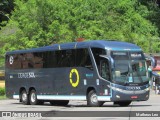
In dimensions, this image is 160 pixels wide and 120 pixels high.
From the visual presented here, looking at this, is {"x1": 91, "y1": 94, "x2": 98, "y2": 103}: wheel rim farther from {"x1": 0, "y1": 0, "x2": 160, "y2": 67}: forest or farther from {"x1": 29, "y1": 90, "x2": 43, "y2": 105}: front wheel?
{"x1": 0, "y1": 0, "x2": 160, "y2": 67}: forest

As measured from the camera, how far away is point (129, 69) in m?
24.6

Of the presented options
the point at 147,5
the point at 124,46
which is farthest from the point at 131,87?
the point at 147,5

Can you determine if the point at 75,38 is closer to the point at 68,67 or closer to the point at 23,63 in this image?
the point at 23,63

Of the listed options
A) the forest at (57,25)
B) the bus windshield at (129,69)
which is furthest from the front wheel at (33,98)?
the forest at (57,25)

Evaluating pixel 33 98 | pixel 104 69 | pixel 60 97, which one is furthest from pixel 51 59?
pixel 104 69

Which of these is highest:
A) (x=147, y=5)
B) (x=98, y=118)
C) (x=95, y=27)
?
(x=147, y=5)

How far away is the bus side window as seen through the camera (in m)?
24.3

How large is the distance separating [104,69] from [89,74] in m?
1.03

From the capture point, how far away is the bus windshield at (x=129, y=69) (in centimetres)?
2431

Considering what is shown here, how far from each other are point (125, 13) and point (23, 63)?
33.0 m

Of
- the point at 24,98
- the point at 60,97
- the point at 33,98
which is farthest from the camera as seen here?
the point at 24,98

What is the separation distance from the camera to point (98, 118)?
17.5 metres

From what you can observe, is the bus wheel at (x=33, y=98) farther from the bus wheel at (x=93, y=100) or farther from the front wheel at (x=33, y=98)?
the bus wheel at (x=93, y=100)

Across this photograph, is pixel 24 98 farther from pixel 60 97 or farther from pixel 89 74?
pixel 89 74
